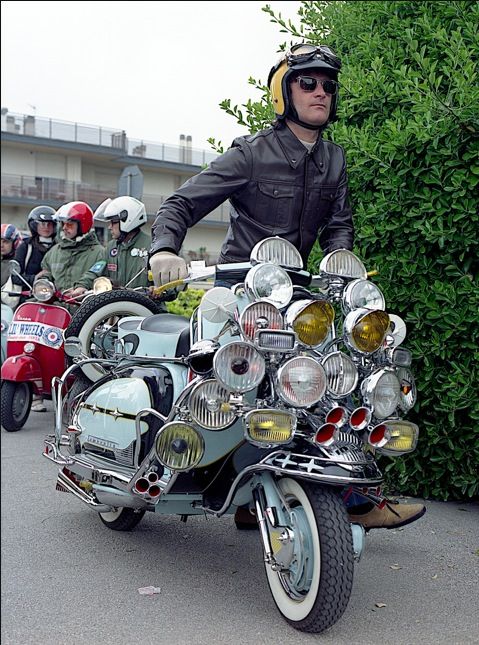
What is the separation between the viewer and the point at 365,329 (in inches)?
133

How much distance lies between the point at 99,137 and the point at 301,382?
138 ft

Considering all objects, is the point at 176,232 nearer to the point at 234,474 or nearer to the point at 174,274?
the point at 174,274

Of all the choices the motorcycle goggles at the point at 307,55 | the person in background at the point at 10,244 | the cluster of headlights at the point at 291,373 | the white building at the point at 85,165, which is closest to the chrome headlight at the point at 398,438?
the cluster of headlights at the point at 291,373

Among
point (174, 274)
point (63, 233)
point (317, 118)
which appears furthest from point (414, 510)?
point (63, 233)

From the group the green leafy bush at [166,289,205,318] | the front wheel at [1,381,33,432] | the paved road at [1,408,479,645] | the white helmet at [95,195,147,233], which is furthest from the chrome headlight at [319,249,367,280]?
the green leafy bush at [166,289,205,318]

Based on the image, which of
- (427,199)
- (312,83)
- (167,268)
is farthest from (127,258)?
(167,268)

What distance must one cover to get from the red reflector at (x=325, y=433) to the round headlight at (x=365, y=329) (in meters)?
0.34

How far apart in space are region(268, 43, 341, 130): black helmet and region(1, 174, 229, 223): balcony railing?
27.9m

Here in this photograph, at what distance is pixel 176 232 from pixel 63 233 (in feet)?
15.7

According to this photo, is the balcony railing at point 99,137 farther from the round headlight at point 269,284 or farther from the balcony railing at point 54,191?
the round headlight at point 269,284

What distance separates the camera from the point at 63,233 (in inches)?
333

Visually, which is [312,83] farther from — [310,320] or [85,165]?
[85,165]

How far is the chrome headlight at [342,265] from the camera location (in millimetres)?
3584

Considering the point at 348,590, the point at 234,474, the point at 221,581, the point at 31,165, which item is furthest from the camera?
the point at 31,165
